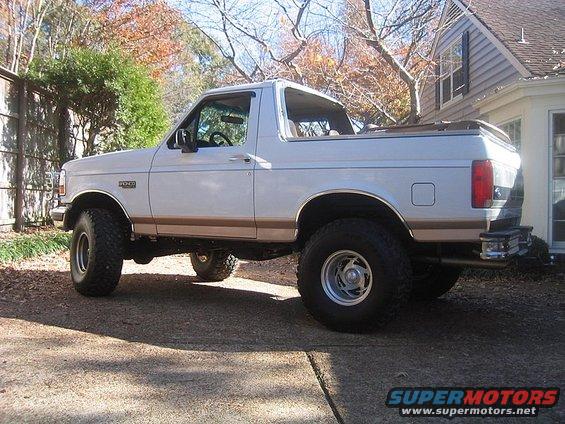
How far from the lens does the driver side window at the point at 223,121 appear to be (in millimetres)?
5379

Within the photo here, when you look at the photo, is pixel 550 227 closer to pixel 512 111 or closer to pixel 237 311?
pixel 512 111

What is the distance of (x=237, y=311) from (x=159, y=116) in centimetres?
801

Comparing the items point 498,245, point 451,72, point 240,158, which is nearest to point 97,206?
point 240,158

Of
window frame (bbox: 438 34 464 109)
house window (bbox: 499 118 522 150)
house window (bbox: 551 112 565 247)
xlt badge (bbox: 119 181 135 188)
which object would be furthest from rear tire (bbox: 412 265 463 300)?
window frame (bbox: 438 34 464 109)

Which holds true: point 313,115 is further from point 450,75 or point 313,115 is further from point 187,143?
point 450,75

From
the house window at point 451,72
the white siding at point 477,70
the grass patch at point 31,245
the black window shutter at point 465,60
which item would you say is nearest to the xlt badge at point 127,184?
the grass patch at point 31,245

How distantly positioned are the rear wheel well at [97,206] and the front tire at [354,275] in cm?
236

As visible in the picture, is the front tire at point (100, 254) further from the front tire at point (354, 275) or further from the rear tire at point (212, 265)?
the front tire at point (354, 275)

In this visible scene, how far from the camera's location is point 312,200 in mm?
4656

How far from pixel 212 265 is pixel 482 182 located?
3930 millimetres

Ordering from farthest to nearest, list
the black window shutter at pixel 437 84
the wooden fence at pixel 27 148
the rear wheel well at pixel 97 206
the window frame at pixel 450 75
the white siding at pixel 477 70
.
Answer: the black window shutter at pixel 437 84 < the window frame at pixel 450 75 < the white siding at pixel 477 70 < the wooden fence at pixel 27 148 < the rear wheel well at pixel 97 206

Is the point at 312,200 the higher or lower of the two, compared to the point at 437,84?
lower

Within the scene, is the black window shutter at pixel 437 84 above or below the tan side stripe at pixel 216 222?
above

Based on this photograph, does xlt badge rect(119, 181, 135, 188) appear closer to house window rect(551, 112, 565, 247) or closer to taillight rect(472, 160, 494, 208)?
taillight rect(472, 160, 494, 208)
